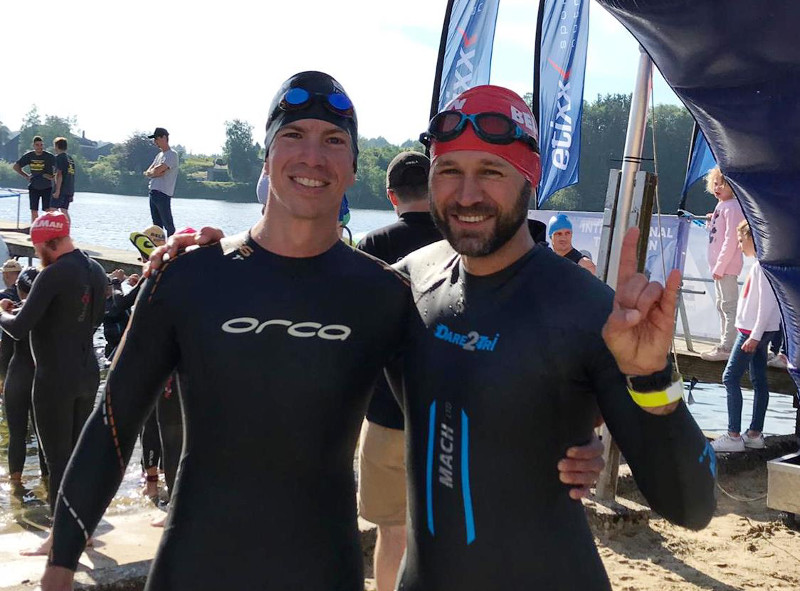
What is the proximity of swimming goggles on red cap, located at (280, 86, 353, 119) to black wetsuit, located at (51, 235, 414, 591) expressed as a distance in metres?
0.45

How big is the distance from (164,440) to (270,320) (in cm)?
381

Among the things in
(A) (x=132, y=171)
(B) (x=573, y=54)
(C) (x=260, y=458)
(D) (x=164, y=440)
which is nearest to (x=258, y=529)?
(C) (x=260, y=458)

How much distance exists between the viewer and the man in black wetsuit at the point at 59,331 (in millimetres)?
6066

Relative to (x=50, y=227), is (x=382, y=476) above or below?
below

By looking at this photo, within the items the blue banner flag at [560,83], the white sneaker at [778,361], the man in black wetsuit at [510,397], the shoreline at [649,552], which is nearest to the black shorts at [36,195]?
the blue banner flag at [560,83]

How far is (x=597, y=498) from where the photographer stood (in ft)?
20.3

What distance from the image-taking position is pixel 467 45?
10414 mm

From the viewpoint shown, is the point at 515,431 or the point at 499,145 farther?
the point at 499,145

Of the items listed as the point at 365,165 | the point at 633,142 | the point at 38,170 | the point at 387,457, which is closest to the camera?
the point at 387,457

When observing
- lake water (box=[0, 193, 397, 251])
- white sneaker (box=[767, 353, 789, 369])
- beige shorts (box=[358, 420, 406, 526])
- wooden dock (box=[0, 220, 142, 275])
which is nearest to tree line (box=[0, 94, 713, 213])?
lake water (box=[0, 193, 397, 251])

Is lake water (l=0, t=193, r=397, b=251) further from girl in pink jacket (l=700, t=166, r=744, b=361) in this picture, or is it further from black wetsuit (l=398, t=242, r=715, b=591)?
black wetsuit (l=398, t=242, r=715, b=591)

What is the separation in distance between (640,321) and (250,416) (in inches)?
43.2

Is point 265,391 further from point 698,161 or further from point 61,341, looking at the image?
point 698,161

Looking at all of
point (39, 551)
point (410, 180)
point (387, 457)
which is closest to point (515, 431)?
point (387, 457)
